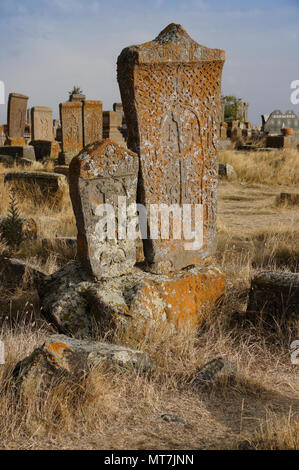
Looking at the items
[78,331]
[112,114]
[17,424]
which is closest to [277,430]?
[17,424]

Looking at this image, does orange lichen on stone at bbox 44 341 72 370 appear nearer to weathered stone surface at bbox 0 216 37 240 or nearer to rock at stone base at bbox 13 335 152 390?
rock at stone base at bbox 13 335 152 390

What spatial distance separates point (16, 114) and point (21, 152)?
3170mm

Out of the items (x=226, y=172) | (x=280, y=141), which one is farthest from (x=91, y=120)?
(x=280, y=141)

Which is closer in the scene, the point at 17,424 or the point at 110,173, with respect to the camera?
the point at 17,424

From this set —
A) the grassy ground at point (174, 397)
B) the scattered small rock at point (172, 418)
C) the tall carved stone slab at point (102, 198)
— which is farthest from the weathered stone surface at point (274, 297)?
the scattered small rock at point (172, 418)

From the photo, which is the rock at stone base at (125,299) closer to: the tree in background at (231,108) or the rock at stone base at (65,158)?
the rock at stone base at (65,158)

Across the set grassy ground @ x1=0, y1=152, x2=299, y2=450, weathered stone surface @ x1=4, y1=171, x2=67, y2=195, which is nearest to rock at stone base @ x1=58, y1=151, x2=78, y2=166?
weathered stone surface @ x1=4, y1=171, x2=67, y2=195

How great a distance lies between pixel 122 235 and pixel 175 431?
1596mm

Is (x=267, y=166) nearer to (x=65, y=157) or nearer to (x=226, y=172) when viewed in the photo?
(x=226, y=172)

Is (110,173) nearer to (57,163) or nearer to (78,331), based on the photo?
(78,331)

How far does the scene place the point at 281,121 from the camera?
88.5 ft

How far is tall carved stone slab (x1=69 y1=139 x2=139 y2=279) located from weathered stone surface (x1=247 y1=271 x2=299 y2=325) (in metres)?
0.99

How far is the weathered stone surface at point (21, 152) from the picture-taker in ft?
46.8
